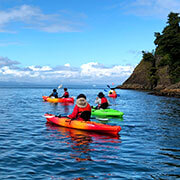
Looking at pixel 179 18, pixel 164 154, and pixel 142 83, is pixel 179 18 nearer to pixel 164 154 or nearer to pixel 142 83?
pixel 142 83

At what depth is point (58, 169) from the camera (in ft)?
24.2

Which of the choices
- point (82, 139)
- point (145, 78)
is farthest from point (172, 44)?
point (82, 139)

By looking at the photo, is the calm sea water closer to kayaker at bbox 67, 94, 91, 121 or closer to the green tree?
kayaker at bbox 67, 94, 91, 121

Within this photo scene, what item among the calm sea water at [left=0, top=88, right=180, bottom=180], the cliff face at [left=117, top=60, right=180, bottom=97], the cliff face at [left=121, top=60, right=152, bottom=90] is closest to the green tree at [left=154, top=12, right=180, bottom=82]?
the cliff face at [left=117, top=60, right=180, bottom=97]

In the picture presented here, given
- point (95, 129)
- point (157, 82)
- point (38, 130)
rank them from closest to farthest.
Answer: point (95, 129) < point (38, 130) < point (157, 82)

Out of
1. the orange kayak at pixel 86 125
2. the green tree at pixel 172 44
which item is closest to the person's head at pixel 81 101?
the orange kayak at pixel 86 125

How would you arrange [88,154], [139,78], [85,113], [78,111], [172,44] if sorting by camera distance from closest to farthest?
[88,154] → [85,113] → [78,111] → [172,44] → [139,78]

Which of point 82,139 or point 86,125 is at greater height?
point 86,125

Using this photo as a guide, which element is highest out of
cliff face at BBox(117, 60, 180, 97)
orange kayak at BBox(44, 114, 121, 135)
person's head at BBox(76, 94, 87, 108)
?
cliff face at BBox(117, 60, 180, 97)

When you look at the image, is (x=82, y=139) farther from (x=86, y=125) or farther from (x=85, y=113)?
(x=85, y=113)

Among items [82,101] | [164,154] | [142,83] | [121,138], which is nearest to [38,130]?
[82,101]

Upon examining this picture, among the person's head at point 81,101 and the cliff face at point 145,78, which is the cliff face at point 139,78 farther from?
the person's head at point 81,101

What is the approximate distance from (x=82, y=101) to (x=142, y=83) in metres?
81.2

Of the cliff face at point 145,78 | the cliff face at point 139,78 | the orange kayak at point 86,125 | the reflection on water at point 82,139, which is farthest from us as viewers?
the cliff face at point 139,78
